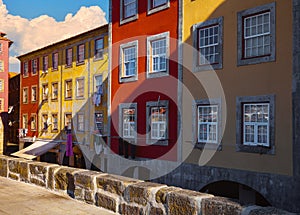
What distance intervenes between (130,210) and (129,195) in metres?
0.23

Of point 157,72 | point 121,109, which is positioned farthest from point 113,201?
point 121,109

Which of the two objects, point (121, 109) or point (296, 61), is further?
point (121, 109)

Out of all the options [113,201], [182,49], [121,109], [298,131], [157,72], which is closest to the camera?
[113,201]

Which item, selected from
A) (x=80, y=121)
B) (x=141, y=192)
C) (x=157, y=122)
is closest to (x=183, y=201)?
(x=141, y=192)

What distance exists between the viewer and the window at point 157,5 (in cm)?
1952

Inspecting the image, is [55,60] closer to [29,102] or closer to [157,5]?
[29,102]

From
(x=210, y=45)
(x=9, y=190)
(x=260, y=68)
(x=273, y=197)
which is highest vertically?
(x=210, y=45)

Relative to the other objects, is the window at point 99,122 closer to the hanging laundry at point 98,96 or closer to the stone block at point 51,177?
the hanging laundry at point 98,96

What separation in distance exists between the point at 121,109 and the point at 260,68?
32.0 feet

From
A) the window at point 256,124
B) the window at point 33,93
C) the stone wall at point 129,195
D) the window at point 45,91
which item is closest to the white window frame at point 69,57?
the window at point 45,91

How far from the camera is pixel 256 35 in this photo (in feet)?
50.4

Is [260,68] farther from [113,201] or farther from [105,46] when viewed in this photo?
[105,46]

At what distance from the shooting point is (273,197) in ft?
47.1

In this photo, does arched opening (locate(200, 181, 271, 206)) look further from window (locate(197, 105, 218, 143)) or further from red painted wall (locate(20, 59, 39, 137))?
red painted wall (locate(20, 59, 39, 137))
